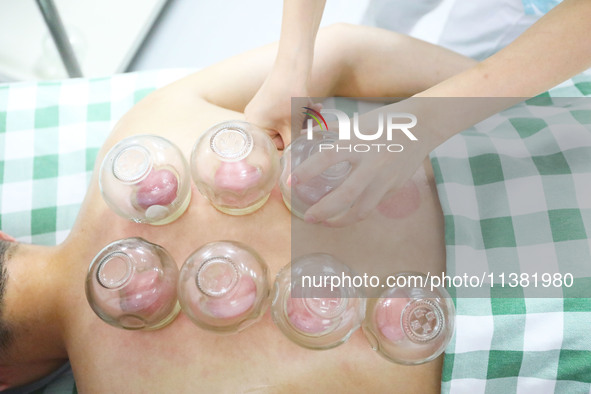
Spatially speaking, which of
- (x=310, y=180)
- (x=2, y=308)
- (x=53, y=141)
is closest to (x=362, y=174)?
(x=310, y=180)

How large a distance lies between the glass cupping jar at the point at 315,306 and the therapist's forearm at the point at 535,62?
0.28 meters

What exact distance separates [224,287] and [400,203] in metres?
0.33

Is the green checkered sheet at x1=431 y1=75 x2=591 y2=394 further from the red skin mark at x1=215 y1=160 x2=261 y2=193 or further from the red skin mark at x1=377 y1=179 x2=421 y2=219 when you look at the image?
the red skin mark at x1=215 y1=160 x2=261 y2=193

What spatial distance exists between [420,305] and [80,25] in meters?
1.32

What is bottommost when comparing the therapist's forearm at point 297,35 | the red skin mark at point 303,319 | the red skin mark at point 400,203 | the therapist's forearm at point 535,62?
the red skin mark at point 303,319

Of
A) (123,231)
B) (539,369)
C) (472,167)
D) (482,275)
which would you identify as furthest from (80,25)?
(539,369)

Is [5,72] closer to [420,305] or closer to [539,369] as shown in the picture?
[420,305]

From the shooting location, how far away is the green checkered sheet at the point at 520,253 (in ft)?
2.40

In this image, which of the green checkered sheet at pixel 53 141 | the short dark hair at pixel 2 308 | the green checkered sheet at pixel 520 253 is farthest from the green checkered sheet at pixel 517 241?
the green checkered sheet at pixel 53 141

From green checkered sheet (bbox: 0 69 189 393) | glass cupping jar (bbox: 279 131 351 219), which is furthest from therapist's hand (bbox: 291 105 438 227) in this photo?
green checkered sheet (bbox: 0 69 189 393)

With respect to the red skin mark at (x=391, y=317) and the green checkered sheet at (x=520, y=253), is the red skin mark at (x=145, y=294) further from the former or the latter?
the green checkered sheet at (x=520, y=253)

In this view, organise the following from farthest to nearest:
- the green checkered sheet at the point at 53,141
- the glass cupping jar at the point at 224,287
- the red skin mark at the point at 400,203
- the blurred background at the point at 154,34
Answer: the blurred background at the point at 154,34, the green checkered sheet at the point at 53,141, the red skin mark at the point at 400,203, the glass cupping jar at the point at 224,287

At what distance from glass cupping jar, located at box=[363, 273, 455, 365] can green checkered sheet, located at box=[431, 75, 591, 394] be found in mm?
53

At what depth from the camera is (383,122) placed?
0.76 meters
